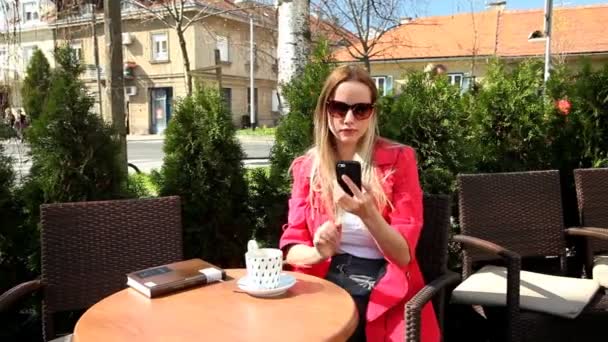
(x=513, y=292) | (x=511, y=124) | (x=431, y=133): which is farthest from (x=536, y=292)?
(x=511, y=124)

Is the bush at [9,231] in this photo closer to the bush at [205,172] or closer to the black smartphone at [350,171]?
the bush at [205,172]

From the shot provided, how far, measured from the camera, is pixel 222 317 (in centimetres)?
148

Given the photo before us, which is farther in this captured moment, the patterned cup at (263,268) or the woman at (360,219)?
the woman at (360,219)

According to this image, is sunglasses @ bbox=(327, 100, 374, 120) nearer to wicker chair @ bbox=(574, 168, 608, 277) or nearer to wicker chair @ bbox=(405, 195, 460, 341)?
wicker chair @ bbox=(405, 195, 460, 341)

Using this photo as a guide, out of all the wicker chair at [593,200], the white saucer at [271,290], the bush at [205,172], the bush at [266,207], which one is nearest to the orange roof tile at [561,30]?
the wicker chair at [593,200]

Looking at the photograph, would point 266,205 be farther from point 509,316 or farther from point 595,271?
point 595,271

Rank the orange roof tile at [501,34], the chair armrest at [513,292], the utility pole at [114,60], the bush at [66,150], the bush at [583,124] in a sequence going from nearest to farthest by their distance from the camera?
the chair armrest at [513,292] → the bush at [66,150] → the bush at [583,124] → the utility pole at [114,60] → the orange roof tile at [501,34]

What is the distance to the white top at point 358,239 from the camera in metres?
1.99

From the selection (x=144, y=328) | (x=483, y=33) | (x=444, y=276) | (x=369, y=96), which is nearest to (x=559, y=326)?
(x=444, y=276)

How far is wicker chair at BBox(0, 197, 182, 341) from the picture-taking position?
2.10 m

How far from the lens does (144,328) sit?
1419 mm

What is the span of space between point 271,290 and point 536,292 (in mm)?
1567

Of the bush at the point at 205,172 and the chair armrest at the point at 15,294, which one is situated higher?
the bush at the point at 205,172

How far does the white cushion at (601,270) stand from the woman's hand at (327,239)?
174 centimetres
